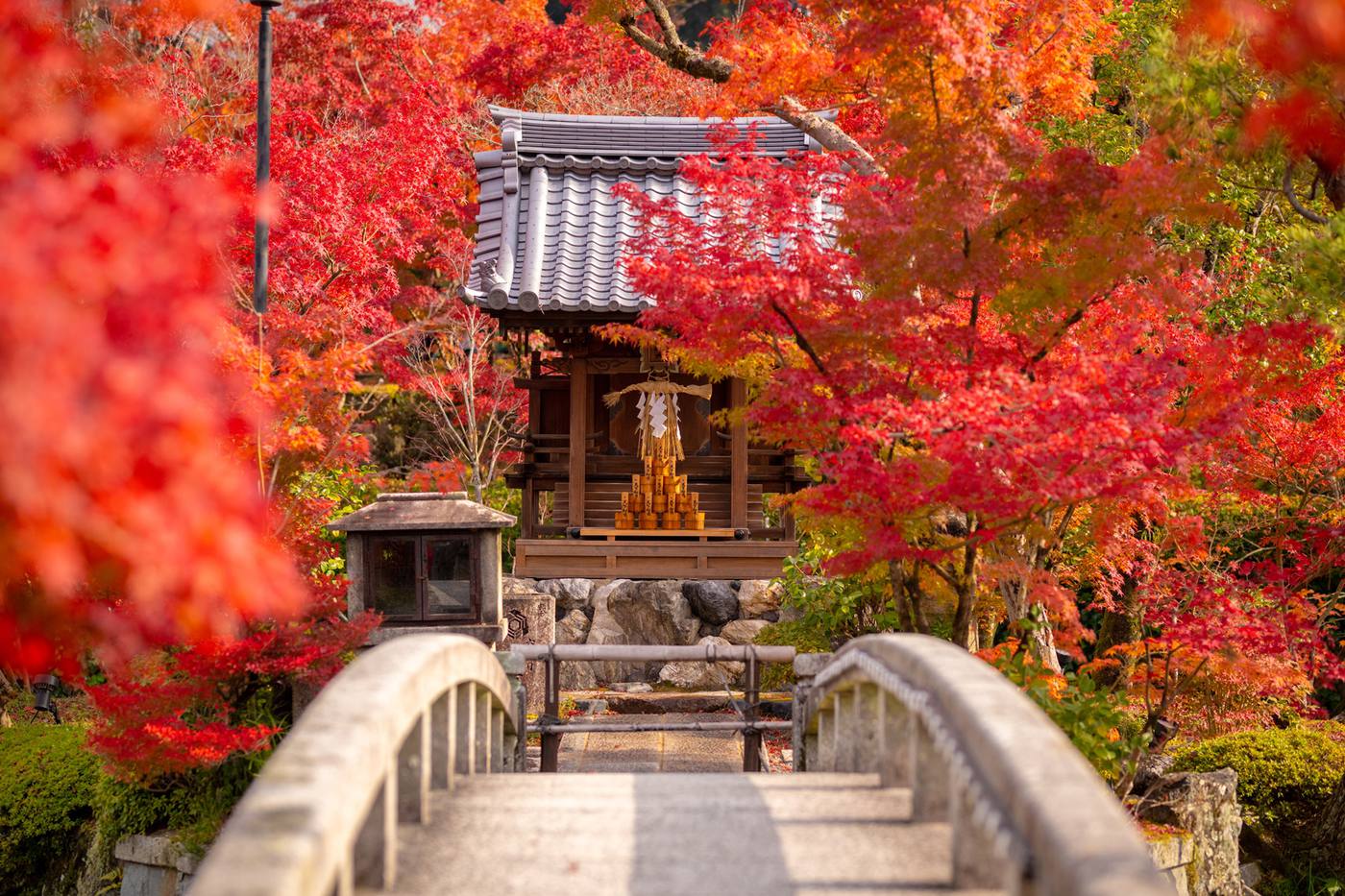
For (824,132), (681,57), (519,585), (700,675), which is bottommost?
(700,675)

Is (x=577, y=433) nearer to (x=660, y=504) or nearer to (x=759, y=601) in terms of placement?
(x=660, y=504)

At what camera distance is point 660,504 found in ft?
46.5

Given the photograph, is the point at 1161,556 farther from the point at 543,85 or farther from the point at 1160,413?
the point at 543,85

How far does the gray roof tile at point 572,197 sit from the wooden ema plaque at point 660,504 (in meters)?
2.07

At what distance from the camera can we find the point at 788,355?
28.4 ft

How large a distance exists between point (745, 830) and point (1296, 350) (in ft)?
17.9

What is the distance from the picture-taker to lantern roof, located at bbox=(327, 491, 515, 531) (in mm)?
8953

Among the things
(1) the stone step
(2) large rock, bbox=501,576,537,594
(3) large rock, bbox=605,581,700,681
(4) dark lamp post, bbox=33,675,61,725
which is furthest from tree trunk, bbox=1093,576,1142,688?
(4) dark lamp post, bbox=33,675,61,725

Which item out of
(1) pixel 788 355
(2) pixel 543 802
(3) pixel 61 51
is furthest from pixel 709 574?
(3) pixel 61 51

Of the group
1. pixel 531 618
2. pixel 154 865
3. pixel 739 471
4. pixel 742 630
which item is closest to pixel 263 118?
pixel 154 865

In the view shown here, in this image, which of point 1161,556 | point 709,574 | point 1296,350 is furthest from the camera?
point 709,574

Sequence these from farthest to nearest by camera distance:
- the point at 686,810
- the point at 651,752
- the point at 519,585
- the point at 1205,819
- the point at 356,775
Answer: the point at 519,585
the point at 651,752
the point at 1205,819
the point at 686,810
the point at 356,775

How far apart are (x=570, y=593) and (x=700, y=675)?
1.80 m

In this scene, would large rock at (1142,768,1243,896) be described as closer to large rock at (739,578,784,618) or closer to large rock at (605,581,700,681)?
large rock at (739,578,784,618)
